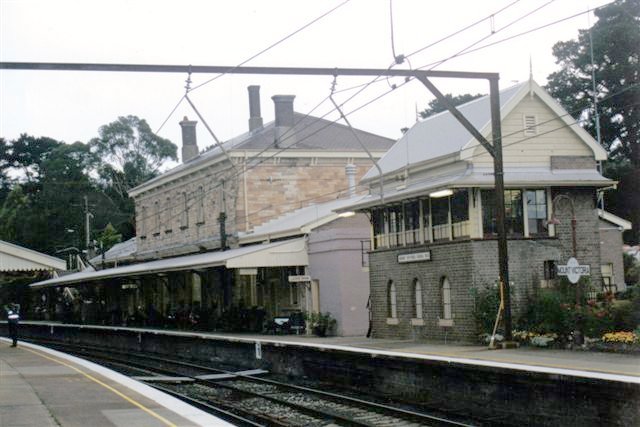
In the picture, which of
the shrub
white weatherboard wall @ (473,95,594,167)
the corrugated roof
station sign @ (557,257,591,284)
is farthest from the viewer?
the corrugated roof

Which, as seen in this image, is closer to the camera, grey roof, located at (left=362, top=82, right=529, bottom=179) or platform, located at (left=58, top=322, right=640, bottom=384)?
platform, located at (left=58, top=322, right=640, bottom=384)

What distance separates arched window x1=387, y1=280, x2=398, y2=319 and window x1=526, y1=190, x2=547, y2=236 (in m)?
4.81

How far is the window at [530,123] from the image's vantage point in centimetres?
2578

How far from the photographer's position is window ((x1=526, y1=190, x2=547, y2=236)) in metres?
24.7

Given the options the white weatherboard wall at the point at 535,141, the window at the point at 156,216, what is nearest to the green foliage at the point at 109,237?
the window at the point at 156,216

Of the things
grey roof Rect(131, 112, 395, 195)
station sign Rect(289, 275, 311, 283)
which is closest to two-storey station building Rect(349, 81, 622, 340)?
station sign Rect(289, 275, 311, 283)

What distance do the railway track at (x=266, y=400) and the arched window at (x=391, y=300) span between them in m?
4.61

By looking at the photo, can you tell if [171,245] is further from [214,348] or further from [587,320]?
[587,320]

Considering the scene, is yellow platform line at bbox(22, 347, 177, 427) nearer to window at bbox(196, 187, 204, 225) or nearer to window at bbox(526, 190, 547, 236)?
window at bbox(526, 190, 547, 236)

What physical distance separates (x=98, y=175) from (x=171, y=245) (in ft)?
127

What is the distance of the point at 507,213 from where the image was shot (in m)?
24.4

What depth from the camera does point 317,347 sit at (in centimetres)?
2150

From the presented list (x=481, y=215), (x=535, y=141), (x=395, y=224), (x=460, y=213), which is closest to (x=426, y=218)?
(x=460, y=213)

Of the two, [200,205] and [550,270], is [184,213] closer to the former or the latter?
[200,205]
